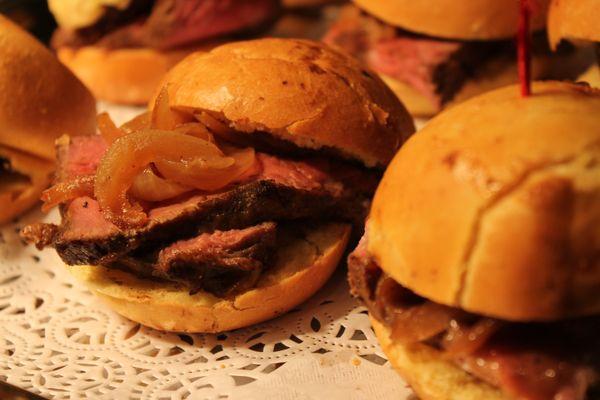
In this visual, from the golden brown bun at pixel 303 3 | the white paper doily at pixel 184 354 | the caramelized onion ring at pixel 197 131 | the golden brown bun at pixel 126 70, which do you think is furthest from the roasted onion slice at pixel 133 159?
the golden brown bun at pixel 303 3

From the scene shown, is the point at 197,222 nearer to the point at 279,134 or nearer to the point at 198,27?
the point at 279,134

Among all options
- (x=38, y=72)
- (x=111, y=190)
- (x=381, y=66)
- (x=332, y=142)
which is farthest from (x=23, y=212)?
(x=381, y=66)

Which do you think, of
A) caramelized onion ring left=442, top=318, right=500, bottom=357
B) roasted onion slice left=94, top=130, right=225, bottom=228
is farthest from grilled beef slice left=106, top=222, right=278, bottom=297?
caramelized onion ring left=442, top=318, right=500, bottom=357

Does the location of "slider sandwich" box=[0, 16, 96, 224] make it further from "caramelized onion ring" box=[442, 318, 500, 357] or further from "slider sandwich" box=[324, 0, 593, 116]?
"caramelized onion ring" box=[442, 318, 500, 357]

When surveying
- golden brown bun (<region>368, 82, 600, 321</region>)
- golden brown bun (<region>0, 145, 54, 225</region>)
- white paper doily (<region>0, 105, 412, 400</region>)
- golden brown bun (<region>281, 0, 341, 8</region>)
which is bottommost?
golden brown bun (<region>281, 0, 341, 8</region>)

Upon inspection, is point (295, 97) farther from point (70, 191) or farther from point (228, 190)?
point (70, 191)

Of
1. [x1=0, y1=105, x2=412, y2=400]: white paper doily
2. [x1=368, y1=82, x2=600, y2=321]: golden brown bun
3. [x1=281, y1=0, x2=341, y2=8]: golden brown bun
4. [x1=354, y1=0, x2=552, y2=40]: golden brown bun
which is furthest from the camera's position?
[x1=281, y1=0, x2=341, y2=8]: golden brown bun

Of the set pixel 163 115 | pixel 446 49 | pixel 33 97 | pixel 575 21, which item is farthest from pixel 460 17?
pixel 33 97
